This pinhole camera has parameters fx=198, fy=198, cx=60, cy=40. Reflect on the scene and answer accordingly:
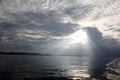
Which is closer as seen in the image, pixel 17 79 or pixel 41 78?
pixel 17 79

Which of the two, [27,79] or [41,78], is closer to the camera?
[27,79]

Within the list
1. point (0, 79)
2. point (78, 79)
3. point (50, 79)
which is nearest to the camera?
point (0, 79)

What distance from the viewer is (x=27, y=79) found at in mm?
73812

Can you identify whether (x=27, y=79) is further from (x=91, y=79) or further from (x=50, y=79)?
(x=91, y=79)

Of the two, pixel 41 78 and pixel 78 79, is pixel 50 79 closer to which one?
pixel 41 78

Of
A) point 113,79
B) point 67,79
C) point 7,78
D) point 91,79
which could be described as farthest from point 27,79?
point 113,79

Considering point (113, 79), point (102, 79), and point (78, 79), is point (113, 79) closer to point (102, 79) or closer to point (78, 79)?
point (102, 79)

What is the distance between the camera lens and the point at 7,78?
244 feet

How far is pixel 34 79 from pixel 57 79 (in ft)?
29.3

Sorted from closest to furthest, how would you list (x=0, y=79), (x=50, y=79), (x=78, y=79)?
(x=0, y=79), (x=50, y=79), (x=78, y=79)

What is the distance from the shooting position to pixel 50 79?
7619 cm

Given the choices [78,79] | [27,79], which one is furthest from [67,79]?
[27,79]

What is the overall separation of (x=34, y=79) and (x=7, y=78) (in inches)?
397

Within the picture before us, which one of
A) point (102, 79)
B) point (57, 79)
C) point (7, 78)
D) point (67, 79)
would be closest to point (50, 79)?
point (57, 79)
